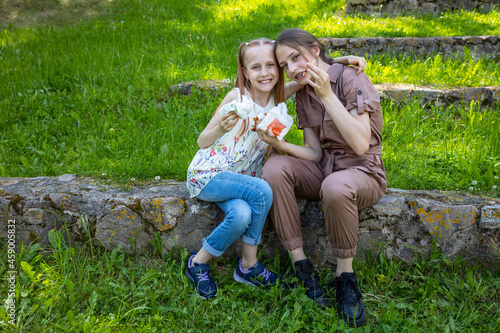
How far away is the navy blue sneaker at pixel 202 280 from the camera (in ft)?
7.13

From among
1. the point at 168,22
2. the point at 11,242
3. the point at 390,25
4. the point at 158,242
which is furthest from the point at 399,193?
the point at 168,22

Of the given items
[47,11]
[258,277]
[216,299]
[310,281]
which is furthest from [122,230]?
[47,11]

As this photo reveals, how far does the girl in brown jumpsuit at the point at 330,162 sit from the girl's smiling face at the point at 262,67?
0.17ft

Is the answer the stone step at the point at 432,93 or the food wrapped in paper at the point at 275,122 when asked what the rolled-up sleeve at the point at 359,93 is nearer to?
the food wrapped in paper at the point at 275,122

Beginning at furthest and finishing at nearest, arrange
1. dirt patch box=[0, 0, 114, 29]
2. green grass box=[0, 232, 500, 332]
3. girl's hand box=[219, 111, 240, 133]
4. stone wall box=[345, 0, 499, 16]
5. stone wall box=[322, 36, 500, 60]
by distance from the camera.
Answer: stone wall box=[345, 0, 499, 16], dirt patch box=[0, 0, 114, 29], stone wall box=[322, 36, 500, 60], girl's hand box=[219, 111, 240, 133], green grass box=[0, 232, 500, 332]

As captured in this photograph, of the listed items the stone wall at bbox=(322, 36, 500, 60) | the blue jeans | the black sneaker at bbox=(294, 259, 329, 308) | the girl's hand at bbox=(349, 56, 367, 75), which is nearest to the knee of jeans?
the blue jeans

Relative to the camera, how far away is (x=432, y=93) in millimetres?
3850

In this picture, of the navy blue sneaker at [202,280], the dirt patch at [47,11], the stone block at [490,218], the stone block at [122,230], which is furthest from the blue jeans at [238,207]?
the dirt patch at [47,11]

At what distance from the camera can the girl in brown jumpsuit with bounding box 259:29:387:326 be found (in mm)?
2057

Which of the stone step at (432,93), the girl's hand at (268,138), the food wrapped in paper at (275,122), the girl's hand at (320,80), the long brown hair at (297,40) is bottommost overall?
the stone step at (432,93)

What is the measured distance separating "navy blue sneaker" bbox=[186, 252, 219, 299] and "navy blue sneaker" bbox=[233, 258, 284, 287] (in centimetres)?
17

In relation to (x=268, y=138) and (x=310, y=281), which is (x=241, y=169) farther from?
(x=310, y=281)

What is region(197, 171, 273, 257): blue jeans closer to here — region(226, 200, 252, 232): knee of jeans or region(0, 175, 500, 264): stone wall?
region(226, 200, 252, 232): knee of jeans

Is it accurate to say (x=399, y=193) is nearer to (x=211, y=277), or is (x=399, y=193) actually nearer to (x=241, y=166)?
(x=241, y=166)
